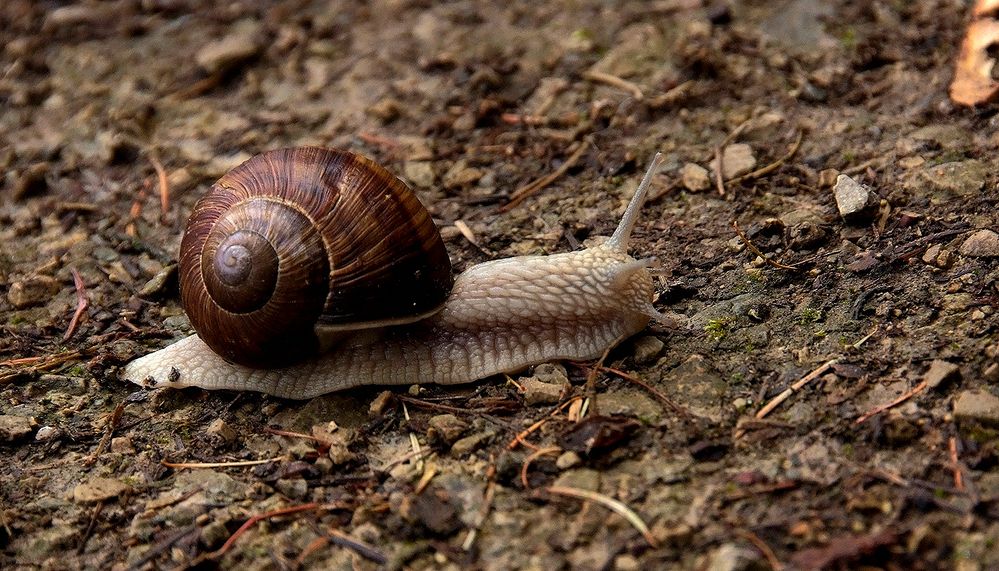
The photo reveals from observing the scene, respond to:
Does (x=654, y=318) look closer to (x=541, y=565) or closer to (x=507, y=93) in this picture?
(x=541, y=565)

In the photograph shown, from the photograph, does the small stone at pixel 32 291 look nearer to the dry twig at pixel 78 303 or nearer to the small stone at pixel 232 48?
the dry twig at pixel 78 303

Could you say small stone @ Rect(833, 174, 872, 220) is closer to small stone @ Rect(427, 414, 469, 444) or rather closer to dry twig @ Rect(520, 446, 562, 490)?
dry twig @ Rect(520, 446, 562, 490)

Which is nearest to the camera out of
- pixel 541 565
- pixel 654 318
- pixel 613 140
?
pixel 541 565

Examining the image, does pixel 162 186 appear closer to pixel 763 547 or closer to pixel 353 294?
pixel 353 294

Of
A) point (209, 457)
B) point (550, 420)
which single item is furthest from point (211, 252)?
point (550, 420)

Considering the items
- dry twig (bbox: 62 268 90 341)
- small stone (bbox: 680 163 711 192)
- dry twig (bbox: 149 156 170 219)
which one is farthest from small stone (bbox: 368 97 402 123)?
dry twig (bbox: 62 268 90 341)

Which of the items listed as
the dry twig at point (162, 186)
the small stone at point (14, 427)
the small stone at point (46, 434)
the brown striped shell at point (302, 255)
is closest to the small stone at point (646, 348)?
the brown striped shell at point (302, 255)
